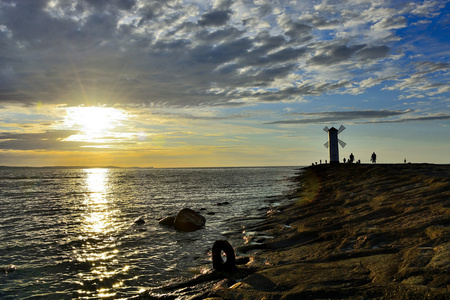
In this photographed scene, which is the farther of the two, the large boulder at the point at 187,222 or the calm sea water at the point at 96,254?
the large boulder at the point at 187,222

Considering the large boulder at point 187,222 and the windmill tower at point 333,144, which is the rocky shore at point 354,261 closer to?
the large boulder at point 187,222

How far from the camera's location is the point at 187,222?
17.2 metres

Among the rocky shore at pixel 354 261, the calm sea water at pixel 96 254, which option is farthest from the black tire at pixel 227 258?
the calm sea water at pixel 96 254

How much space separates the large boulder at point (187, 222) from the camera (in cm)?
1711

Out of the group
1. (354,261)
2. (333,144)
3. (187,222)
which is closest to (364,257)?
(354,261)

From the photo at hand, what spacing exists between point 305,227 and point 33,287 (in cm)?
1083

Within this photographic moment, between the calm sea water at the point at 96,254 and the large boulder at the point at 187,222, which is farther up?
the large boulder at the point at 187,222

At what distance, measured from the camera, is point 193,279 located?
8820 millimetres

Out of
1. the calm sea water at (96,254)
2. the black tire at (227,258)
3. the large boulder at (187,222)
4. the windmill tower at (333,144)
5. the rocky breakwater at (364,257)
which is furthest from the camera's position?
the windmill tower at (333,144)

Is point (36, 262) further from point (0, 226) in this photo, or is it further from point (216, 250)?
point (0, 226)

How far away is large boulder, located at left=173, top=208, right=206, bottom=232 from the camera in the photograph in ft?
56.1

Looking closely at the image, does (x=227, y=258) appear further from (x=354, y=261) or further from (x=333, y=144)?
(x=333, y=144)

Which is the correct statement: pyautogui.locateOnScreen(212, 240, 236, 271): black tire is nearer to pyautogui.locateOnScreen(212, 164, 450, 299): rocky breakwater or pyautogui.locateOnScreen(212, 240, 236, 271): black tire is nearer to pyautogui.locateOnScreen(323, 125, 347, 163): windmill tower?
pyautogui.locateOnScreen(212, 164, 450, 299): rocky breakwater

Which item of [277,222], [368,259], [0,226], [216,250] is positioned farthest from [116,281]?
[0,226]
